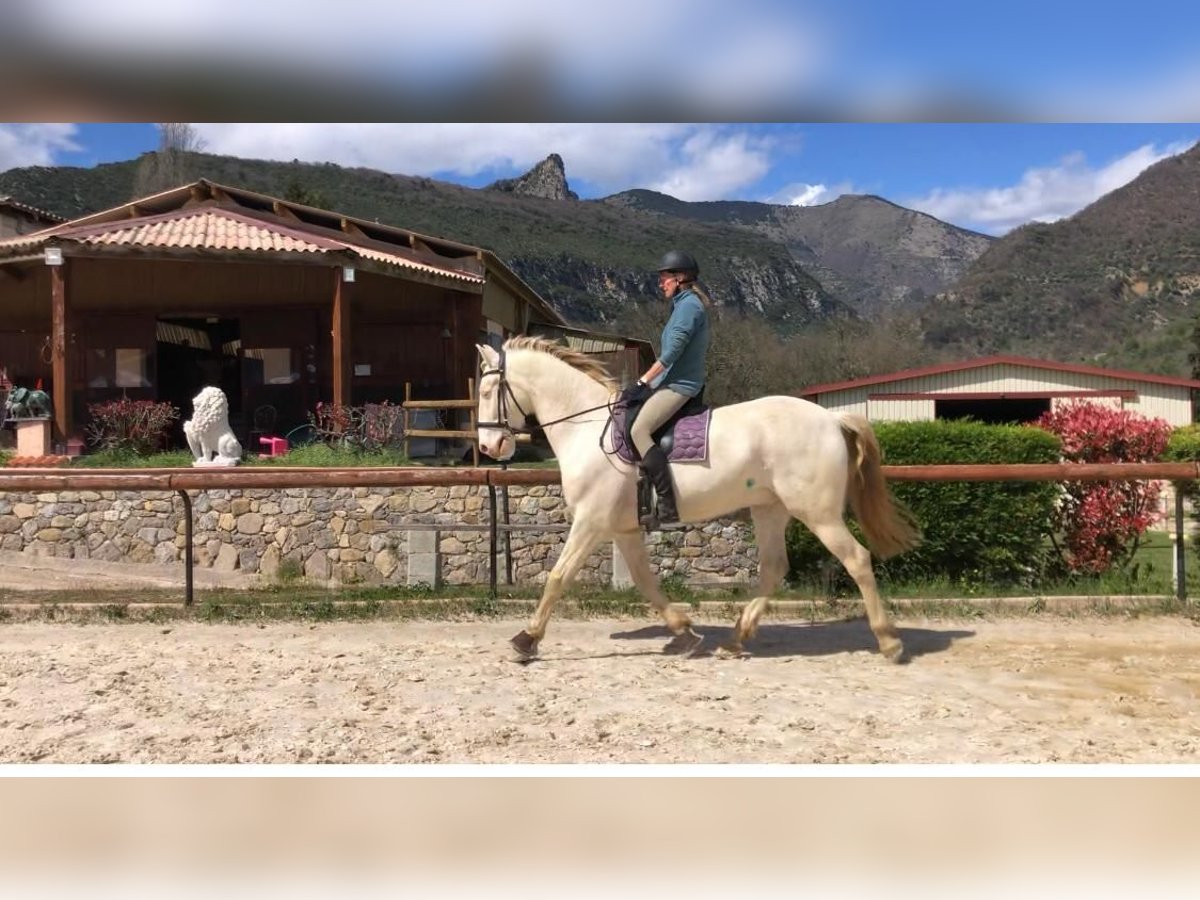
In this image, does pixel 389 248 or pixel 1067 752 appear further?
pixel 389 248

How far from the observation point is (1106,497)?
308 inches

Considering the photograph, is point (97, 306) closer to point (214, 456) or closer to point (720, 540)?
point (214, 456)

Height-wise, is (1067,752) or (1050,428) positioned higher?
(1050,428)

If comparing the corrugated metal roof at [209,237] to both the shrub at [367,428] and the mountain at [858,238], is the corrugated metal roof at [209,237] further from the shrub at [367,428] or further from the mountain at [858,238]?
the mountain at [858,238]

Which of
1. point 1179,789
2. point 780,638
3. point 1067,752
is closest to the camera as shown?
point 1179,789

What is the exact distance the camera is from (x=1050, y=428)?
8453 mm

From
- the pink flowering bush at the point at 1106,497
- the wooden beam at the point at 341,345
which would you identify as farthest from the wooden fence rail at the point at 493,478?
the wooden beam at the point at 341,345

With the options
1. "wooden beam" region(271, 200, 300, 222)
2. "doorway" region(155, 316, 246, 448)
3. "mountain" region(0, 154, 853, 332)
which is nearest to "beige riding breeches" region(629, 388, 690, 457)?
"wooden beam" region(271, 200, 300, 222)

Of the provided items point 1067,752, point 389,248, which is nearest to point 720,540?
point 1067,752

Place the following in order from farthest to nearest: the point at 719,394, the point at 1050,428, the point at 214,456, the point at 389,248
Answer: the point at 719,394, the point at 389,248, the point at 214,456, the point at 1050,428

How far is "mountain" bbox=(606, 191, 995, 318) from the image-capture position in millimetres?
88750

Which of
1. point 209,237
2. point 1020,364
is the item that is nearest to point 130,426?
point 209,237

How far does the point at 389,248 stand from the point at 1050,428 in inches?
478

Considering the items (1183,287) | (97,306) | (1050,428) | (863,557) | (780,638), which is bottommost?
(780,638)
